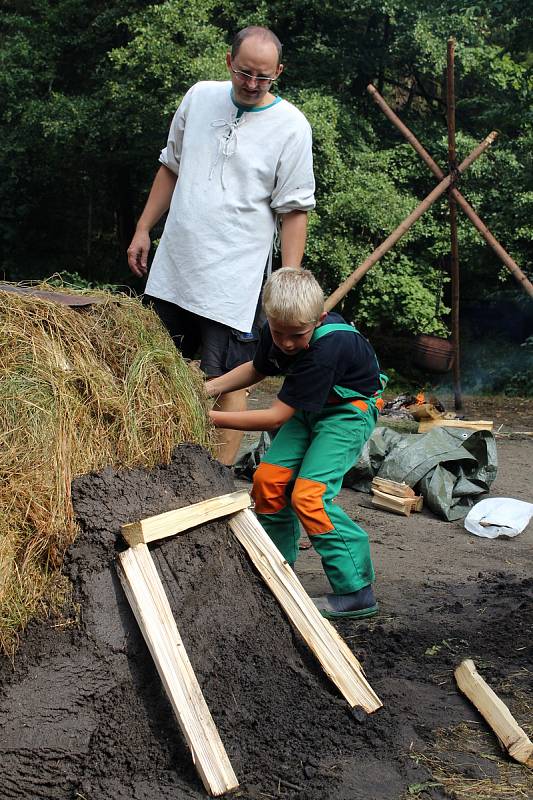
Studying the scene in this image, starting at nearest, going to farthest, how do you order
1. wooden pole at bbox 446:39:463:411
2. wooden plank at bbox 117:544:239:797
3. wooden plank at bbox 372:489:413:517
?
wooden plank at bbox 117:544:239:797, wooden plank at bbox 372:489:413:517, wooden pole at bbox 446:39:463:411

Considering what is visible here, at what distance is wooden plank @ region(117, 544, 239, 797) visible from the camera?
274 cm

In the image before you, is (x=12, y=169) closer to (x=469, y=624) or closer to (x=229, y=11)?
(x=229, y=11)

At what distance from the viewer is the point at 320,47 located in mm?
16234

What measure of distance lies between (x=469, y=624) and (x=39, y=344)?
232 cm

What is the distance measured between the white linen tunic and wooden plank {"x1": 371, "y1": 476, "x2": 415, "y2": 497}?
2.57 metres

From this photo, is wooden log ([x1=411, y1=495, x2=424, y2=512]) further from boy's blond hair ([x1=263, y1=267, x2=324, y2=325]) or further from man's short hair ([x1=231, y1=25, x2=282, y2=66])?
man's short hair ([x1=231, y1=25, x2=282, y2=66])

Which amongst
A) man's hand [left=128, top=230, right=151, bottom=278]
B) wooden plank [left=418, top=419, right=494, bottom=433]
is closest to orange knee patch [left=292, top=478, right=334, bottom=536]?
man's hand [left=128, top=230, right=151, bottom=278]

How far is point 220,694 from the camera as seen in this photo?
3.10 metres

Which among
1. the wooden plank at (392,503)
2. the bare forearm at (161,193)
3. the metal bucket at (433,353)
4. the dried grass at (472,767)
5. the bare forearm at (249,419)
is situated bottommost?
the metal bucket at (433,353)

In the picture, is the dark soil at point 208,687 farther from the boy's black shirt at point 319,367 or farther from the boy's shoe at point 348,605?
the boy's black shirt at point 319,367

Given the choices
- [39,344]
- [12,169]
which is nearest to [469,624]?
[39,344]

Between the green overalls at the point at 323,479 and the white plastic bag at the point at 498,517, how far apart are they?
81.3 inches

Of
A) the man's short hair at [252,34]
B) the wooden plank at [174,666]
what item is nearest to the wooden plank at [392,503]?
the man's short hair at [252,34]

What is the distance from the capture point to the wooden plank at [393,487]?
645 centimetres
